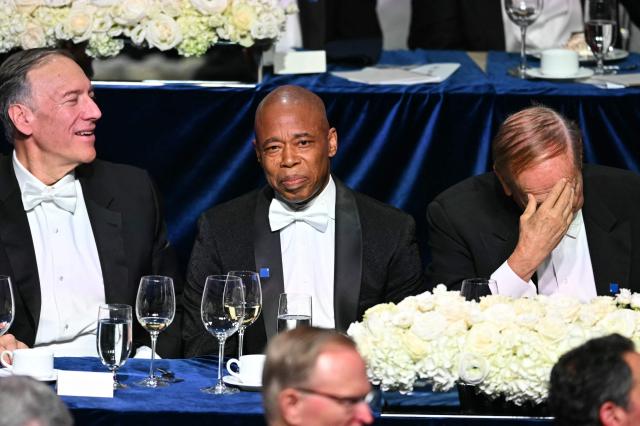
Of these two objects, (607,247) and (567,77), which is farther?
(567,77)

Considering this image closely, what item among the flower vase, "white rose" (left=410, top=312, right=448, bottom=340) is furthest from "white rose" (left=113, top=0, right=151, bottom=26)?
the flower vase

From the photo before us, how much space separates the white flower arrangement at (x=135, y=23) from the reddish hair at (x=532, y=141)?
1.22 meters

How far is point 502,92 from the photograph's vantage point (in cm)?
500

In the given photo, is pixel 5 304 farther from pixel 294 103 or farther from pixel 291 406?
pixel 291 406

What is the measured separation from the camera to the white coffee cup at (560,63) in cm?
529

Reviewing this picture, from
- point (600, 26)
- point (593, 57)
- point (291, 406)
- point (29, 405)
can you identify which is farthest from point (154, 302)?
point (593, 57)

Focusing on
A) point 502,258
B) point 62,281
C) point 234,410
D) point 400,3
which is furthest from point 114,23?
point 400,3

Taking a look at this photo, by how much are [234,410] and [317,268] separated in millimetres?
1226

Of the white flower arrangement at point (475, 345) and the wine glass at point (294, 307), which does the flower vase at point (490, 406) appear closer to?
the white flower arrangement at point (475, 345)

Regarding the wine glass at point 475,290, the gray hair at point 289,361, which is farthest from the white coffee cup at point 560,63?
the gray hair at point 289,361

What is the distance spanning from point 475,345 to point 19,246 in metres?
1.72

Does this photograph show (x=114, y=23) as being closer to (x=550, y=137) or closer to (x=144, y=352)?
(x=144, y=352)

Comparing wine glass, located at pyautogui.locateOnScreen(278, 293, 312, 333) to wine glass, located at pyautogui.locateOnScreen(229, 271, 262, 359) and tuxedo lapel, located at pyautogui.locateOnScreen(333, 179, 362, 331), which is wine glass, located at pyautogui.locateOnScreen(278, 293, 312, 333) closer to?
wine glass, located at pyautogui.locateOnScreen(229, 271, 262, 359)

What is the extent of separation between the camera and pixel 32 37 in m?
4.96
